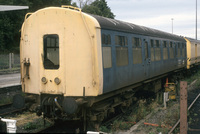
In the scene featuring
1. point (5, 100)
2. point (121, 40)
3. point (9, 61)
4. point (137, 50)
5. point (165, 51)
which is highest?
point (121, 40)

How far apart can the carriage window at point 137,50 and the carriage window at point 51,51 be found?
10.3 ft

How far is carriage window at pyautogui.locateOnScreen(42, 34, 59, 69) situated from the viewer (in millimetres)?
6574

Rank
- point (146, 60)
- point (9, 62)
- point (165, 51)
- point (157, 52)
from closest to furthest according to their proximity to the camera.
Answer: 1. point (146, 60)
2. point (157, 52)
3. point (165, 51)
4. point (9, 62)

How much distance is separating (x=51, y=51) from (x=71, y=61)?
74cm

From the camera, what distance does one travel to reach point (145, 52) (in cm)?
970

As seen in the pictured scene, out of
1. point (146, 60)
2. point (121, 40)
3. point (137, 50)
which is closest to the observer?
point (121, 40)

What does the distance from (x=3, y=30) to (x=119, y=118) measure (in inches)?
1020

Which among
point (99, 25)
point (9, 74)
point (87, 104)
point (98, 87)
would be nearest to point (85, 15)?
point (99, 25)

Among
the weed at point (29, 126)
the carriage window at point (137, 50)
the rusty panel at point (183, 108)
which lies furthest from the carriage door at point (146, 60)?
the weed at point (29, 126)

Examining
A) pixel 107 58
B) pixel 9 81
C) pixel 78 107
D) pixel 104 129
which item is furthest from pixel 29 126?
pixel 9 81

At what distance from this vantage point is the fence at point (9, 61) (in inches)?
650

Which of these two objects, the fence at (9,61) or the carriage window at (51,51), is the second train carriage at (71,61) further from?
the fence at (9,61)

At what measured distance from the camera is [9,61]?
17.2 m

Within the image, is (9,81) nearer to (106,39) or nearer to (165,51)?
(165,51)
